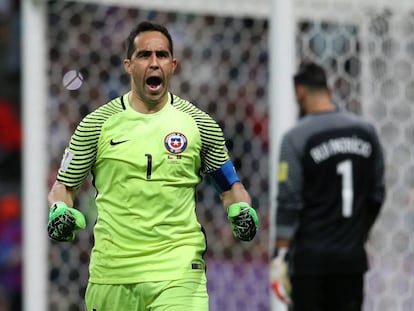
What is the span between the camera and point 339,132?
5.98m

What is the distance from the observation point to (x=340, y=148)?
598cm

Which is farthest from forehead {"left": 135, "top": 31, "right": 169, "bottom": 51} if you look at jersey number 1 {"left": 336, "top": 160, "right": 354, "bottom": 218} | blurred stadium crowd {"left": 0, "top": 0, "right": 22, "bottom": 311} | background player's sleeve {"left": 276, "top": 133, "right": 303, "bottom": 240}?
blurred stadium crowd {"left": 0, "top": 0, "right": 22, "bottom": 311}

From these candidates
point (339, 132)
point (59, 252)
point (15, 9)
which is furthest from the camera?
point (15, 9)

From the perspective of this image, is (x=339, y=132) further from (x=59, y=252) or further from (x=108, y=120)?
(x=59, y=252)

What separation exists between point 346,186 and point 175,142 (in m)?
1.71

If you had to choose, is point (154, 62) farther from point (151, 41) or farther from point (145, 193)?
point (145, 193)

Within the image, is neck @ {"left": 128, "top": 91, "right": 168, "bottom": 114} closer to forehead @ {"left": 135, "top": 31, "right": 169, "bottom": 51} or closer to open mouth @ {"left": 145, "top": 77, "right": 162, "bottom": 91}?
open mouth @ {"left": 145, "top": 77, "right": 162, "bottom": 91}

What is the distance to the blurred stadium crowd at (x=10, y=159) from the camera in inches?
402

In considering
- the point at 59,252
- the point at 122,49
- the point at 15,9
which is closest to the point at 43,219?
the point at 59,252

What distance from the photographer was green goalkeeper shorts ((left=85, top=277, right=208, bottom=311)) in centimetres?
439

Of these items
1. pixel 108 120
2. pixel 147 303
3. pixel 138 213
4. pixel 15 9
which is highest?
pixel 15 9

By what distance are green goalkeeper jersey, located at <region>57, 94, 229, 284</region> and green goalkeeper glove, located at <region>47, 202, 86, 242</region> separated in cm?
19

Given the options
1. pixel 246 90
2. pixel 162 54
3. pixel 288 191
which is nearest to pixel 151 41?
pixel 162 54

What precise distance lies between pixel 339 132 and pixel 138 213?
181cm
